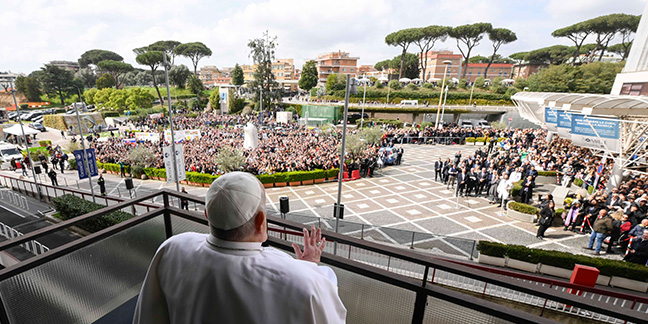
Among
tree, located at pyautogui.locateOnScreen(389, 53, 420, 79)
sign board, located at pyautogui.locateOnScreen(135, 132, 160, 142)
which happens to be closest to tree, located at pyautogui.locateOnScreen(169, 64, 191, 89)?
sign board, located at pyautogui.locateOnScreen(135, 132, 160, 142)

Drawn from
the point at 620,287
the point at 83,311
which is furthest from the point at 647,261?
the point at 83,311

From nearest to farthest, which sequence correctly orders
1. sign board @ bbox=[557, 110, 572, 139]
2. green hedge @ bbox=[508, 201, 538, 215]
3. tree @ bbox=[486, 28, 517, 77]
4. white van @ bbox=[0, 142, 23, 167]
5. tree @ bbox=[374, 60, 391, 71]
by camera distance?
1. green hedge @ bbox=[508, 201, 538, 215]
2. sign board @ bbox=[557, 110, 572, 139]
3. white van @ bbox=[0, 142, 23, 167]
4. tree @ bbox=[486, 28, 517, 77]
5. tree @ bbox=[374, 60, 391, 71]

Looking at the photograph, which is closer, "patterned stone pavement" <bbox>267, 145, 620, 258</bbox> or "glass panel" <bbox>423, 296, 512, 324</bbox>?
"glass panel" <bbox>423, 296, 512, 324</bbox>

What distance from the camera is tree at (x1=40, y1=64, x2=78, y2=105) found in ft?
195

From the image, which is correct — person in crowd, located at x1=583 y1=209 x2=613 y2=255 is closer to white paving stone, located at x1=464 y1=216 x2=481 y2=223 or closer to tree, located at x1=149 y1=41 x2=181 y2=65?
white paving stone, located at x1=464 y1=216 x2=481 y2=223

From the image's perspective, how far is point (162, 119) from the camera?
44.2 m

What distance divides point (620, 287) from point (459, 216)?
18.5ft

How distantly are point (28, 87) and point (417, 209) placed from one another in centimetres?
9191

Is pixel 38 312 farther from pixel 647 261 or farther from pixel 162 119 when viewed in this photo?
pixel 162 119

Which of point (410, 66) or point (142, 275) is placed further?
point (410, 66)

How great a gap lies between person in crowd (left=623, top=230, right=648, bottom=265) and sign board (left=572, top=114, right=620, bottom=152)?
7.48 meters

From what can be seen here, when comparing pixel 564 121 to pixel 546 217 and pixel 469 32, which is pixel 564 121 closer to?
pixel 546 217

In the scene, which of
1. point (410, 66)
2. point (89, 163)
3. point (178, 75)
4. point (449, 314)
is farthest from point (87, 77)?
point (449, 314)

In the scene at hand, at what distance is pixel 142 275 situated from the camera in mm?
3242
